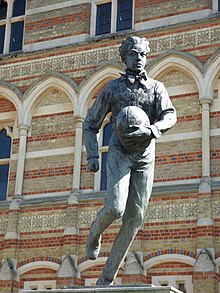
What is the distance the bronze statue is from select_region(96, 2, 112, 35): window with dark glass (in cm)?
894

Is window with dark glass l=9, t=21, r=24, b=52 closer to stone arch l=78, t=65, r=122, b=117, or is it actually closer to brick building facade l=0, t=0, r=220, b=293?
brick building facade l=0, t=0, r=220, b=293

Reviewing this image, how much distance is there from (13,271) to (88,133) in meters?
8.01

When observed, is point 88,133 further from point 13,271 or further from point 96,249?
point 13,271

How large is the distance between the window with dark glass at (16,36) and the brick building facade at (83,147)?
0.09 ft

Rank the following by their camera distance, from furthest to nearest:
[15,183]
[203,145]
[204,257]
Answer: [15,183]
[203,145]
[204,257]

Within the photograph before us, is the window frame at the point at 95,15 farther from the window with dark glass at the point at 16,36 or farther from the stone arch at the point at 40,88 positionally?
the window with dark glass at the point at 16,36

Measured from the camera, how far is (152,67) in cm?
1310

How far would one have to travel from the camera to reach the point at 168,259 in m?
11.8

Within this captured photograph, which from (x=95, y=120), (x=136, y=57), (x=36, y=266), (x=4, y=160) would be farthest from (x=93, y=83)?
(x=136, y=57)

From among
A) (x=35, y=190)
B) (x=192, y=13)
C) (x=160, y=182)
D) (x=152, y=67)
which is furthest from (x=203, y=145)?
(x=35, y=190)

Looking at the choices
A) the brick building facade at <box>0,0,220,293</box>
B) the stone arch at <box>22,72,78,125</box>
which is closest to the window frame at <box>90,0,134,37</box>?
the brick building facade at <box>0,0,220,293</box>

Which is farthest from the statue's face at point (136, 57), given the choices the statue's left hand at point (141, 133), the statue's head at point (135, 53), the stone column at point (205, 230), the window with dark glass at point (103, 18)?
the window with dark glass at point (103, 18)

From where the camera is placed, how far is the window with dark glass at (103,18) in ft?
47.1

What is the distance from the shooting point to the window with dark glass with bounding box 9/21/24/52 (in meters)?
15.3
